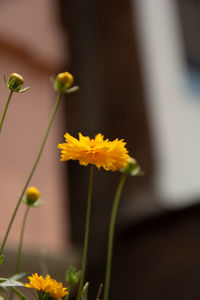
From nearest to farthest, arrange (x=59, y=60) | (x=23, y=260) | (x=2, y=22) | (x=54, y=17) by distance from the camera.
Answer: (x=23, y=260) → (x=2, y=22) → (x=59, y=60) → (x=54, y=17)

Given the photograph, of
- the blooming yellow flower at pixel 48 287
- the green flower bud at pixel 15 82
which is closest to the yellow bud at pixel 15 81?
the green flower bud at pixel 15 82

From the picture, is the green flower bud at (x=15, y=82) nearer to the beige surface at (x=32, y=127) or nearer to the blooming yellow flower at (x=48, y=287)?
the blooming yellow flower at (x=48, y=287)

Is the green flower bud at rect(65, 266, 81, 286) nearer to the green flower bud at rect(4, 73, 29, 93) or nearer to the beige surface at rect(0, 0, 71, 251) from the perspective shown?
the green flower bud at rect(4, 73, 29, 93)

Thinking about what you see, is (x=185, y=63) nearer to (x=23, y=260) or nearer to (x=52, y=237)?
(x=52, y=237)

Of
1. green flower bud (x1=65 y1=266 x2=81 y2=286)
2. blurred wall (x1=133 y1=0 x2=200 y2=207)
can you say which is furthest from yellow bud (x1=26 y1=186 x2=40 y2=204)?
blurred wall (x1=133 y1=0 x2=200 y2=207)

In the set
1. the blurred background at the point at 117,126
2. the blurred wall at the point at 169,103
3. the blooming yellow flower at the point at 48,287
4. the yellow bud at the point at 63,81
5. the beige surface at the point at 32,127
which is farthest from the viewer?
the blurred wall at the point at 169,103

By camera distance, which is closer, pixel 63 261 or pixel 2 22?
pixel 63 261

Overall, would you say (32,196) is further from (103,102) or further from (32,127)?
(103,102)

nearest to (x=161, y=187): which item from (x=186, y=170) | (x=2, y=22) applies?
(x=186, y=170)
